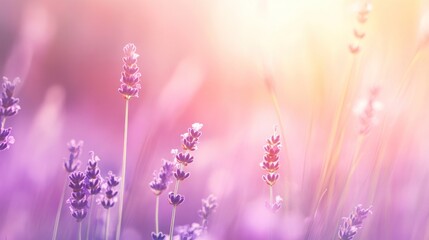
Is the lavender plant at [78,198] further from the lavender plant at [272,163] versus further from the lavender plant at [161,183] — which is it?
the lavender plant at [272,163]

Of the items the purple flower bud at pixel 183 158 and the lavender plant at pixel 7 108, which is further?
the purple flower bud at pixel 183 158

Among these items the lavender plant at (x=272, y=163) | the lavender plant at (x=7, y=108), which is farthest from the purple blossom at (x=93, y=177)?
the lavender plant at (x=272, y=163)

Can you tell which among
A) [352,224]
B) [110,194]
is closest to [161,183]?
[110,194]

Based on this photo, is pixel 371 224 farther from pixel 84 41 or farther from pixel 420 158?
pixel 84 41

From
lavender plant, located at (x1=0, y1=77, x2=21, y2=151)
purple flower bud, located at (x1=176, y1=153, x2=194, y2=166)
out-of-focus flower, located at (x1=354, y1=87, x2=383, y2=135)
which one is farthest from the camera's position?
out-of-focus flower, located at (x1=354, y1=87, x2=383, y2=135)

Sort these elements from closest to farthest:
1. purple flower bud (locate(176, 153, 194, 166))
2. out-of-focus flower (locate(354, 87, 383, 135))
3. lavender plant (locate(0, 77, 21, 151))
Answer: lavender plant (locate(0, 77, 21, 151)) → purple flower bud (locate(176, 153, 194, 166)) → out-of-focus flower (locate(354, 87, 383, 135))

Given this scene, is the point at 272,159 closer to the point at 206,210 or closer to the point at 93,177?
the point at 206,210

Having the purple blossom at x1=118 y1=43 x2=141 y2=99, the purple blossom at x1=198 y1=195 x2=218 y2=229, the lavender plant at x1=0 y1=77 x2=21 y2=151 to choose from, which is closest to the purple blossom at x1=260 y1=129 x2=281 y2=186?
the purple blossom at x1=198 y1=195 x2=218 y2=229

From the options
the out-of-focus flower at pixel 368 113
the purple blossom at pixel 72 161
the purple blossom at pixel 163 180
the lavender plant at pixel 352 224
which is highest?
the out-of-focus flower at pixel 368 113

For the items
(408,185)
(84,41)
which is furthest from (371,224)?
(84,41)

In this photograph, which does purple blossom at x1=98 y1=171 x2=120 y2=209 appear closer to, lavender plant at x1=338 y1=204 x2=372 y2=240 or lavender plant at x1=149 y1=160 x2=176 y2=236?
lavender plant at x1=149 y1=160 x2=176 y2=236
